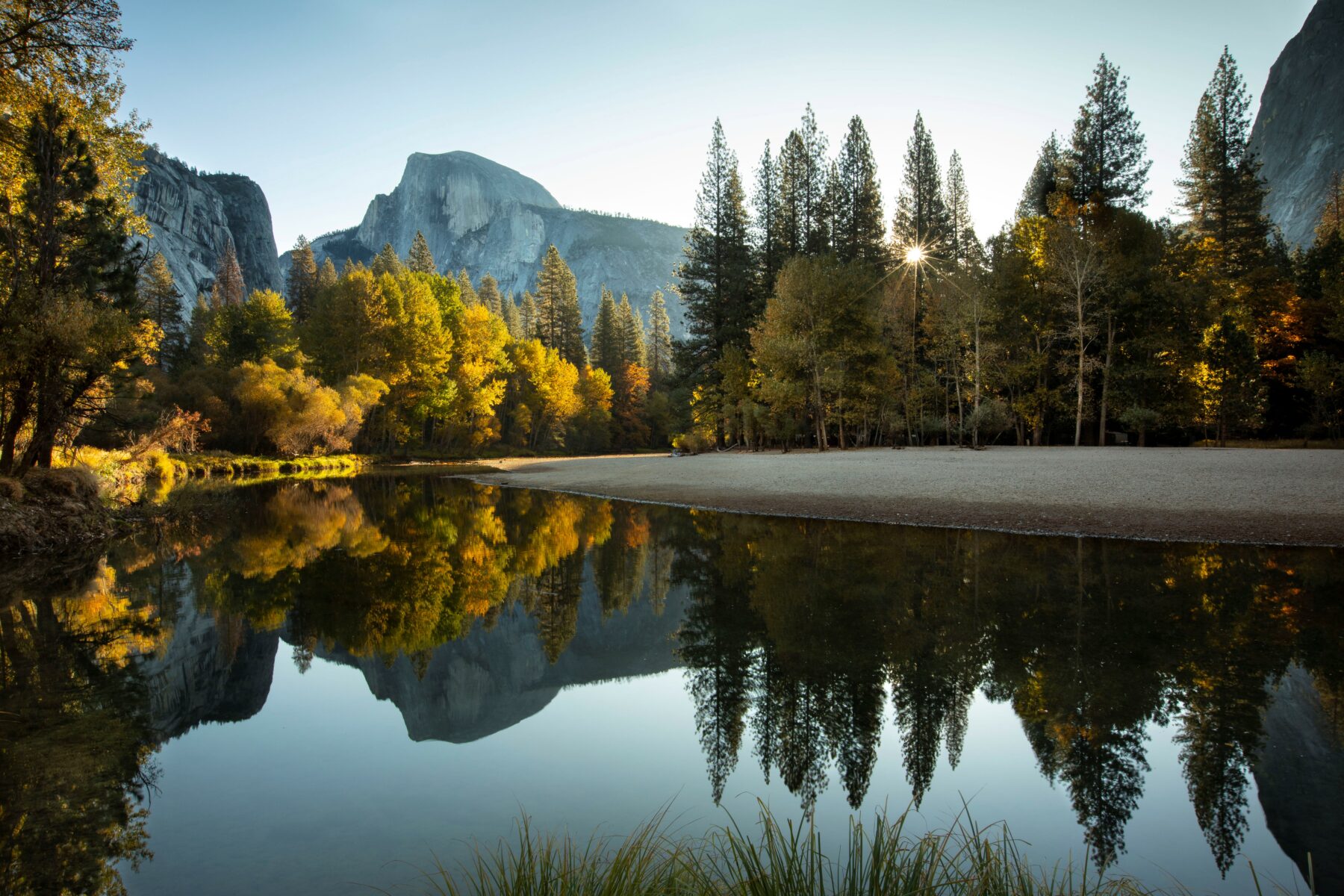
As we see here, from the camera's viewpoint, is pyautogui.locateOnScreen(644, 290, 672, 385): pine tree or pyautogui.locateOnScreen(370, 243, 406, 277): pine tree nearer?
pyautogui.locateOnScreen(370, 243, 406, 277): pine tree

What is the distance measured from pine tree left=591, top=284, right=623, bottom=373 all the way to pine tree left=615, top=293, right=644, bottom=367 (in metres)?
0.48

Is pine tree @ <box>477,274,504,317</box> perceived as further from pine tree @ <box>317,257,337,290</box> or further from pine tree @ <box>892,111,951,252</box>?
pine tree @ <box>892,111,951,252</box>

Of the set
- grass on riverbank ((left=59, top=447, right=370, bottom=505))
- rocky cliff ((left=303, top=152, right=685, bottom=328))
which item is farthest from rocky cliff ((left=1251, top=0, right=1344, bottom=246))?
rocky cliff ((left=303, top=152, right=685, bottom=328))

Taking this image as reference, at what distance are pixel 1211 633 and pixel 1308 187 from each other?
9814 centimetres

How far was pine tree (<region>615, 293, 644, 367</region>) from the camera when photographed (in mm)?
71625

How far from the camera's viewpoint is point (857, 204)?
4112 cm

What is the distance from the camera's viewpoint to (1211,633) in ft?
20.2

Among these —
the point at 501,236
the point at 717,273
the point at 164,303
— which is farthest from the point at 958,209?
the point at 501,236

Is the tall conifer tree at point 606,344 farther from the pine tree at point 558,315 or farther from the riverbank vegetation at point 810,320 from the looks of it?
the riverbank vegetation at point 810,320

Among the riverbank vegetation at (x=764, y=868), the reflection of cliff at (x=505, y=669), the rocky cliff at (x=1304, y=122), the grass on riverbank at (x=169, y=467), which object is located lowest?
the reflection of cliff at (x=505, y=669)

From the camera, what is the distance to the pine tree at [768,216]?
40500mm

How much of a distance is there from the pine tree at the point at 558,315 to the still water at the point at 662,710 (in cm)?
6134

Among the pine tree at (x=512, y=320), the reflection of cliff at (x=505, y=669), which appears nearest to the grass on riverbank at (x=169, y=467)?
the reflection of cliff at (x=505, y=669)

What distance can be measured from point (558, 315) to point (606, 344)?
5.93 metres
